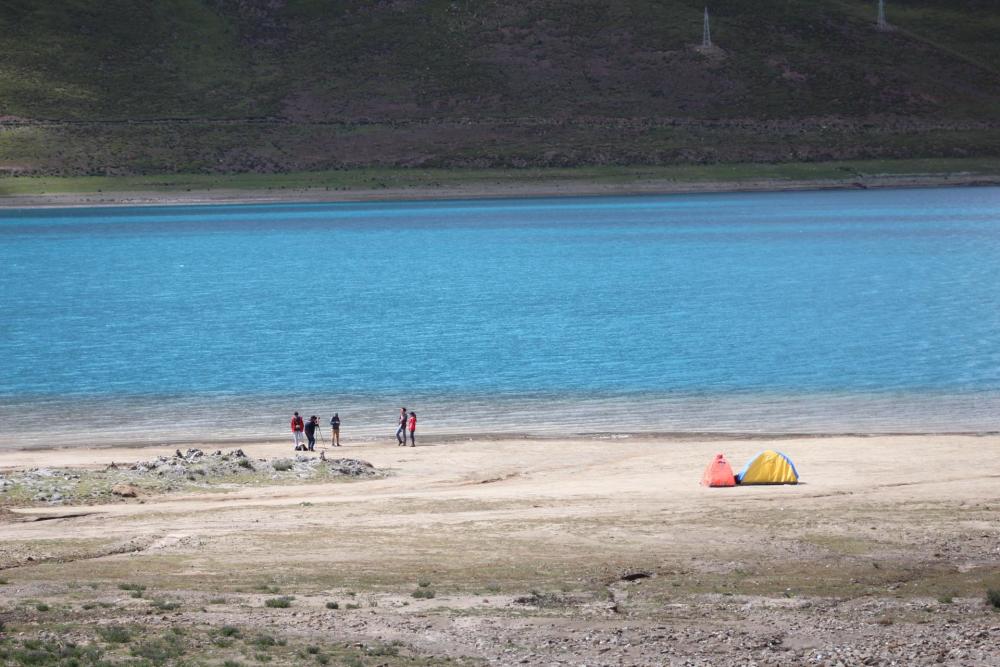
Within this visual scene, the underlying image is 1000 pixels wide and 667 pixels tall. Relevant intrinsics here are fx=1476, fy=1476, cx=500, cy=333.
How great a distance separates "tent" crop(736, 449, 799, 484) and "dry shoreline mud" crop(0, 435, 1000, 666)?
0.47 m

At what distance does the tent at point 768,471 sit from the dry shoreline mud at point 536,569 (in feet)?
1.55

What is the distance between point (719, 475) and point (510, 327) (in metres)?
31.6

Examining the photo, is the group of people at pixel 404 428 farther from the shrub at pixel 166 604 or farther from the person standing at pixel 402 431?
the shrub at pixel 166 604

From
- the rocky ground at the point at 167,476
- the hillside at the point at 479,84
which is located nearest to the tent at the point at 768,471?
the rocky ground at the point at 167,476

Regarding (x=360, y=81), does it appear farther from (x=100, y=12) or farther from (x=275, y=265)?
(x=275, y=265)

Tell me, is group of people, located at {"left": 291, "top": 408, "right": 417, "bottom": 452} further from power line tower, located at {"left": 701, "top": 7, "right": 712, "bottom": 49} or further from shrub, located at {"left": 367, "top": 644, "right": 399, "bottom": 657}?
power line tower, located at {"left": 701, "top": 7, "right": 712, "bottom": 49}

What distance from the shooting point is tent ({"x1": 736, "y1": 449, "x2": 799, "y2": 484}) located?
87.6 ft

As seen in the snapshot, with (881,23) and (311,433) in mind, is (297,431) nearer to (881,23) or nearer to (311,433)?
(311,433)

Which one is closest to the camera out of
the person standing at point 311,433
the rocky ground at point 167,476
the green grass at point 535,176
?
the rocky ground at point 167,476

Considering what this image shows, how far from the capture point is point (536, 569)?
19797 mm

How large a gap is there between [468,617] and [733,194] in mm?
127188

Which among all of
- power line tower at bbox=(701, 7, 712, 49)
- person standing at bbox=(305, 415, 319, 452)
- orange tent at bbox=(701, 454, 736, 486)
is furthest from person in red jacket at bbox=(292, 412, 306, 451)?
power line tower at bbox=(701, 7, 712, 49)

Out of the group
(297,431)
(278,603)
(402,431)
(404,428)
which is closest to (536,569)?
(278,603)

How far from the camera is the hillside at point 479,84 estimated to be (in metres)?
139
